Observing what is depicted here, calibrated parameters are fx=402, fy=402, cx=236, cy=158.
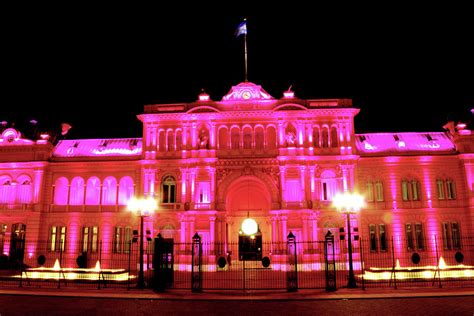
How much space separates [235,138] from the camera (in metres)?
44.4

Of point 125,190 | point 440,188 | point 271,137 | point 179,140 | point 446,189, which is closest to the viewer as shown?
point 446,189

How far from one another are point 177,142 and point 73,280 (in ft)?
65.2

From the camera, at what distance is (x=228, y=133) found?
4400 cm

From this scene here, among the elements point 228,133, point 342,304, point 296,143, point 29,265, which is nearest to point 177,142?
point 228,133

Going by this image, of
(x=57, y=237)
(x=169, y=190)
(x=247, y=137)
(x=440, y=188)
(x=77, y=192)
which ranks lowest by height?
(x=57, y=237)

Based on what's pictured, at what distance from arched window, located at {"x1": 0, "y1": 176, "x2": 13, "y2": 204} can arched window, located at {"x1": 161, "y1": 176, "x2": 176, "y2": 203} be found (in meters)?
17.7

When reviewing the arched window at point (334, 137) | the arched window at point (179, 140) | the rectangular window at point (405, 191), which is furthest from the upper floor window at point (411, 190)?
the arched window at point (179, 140)

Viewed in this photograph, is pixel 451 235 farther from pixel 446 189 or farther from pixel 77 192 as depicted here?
pixel 77 192

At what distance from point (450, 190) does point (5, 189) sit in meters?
49.3

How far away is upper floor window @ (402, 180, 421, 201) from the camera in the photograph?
4338 cm

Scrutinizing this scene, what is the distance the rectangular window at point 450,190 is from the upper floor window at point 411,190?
301cm

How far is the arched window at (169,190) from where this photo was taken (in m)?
43.2

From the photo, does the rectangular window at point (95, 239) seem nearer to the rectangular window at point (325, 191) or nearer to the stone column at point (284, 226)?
the stone column at point (284, 226)

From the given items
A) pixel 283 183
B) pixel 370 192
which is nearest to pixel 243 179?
pixel 283 183
